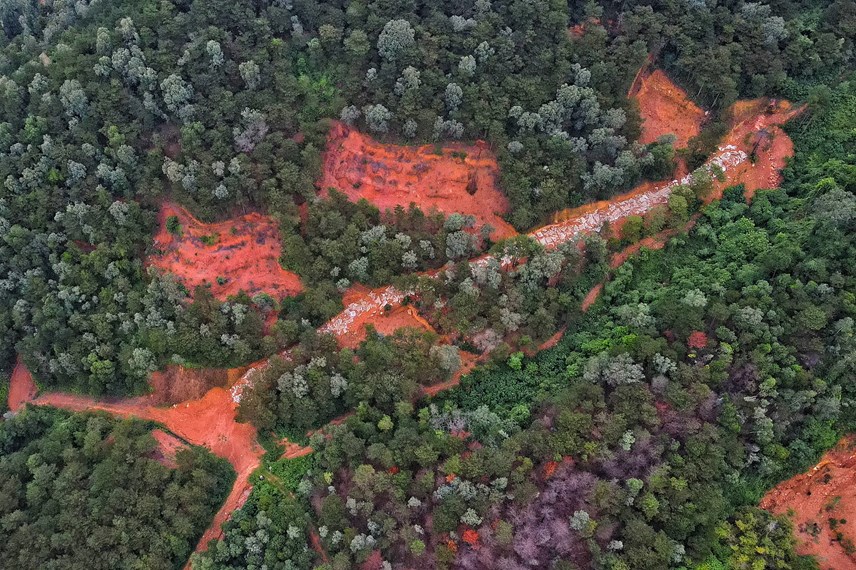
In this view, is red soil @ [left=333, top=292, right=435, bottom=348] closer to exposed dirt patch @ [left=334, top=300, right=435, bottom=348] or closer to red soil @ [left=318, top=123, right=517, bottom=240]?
exposed dirt patch @ [left=334, top=300, right=435, bottom=348]

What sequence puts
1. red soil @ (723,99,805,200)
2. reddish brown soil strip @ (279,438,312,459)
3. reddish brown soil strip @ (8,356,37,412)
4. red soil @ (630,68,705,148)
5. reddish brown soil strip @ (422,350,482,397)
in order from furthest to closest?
red soil @ (630,68,705,148), red soil @ (723,99,805,200), reddish brown soil strip @ (8,356,37,412), reddish brown soil strip @ (422,350,482,397), reddish brown soil strip @ (279,438,312,459)

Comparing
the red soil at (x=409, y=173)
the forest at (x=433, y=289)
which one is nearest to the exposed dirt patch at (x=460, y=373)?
the forest at (x=433, y=289)

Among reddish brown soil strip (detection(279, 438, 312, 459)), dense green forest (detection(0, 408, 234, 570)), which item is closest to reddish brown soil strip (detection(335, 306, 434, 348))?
reddish brown soil strip (detection(279, 438, 312, 459))

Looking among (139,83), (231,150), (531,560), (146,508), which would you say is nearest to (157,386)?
(146,508)

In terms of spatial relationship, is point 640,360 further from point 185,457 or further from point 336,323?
point 185,457

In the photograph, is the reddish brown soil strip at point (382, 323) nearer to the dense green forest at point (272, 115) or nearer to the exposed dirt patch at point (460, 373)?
the dense green forest at point (272, 115)
